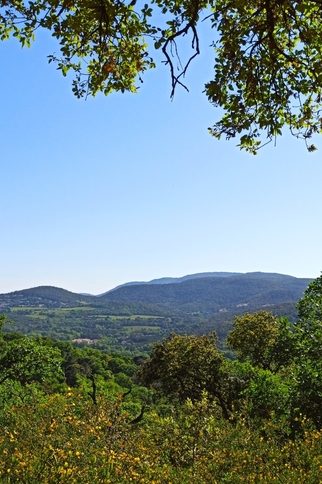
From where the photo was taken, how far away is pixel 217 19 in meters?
5.02

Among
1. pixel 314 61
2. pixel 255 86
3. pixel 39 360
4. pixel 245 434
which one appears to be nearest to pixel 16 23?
pixel 255 86

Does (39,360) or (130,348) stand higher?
(39,360)

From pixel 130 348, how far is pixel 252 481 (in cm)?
15733

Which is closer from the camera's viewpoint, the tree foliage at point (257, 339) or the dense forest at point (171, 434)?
the dense forest at point (171, 434)

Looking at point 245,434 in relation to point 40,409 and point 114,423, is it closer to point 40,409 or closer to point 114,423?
point 114,423

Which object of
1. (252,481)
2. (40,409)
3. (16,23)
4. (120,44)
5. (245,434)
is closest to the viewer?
(252,481)

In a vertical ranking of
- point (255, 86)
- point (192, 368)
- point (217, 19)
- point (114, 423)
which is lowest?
point (192, 368)

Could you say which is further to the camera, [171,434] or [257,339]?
[257,339]

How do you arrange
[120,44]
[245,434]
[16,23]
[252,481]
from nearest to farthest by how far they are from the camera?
[252,481] → [16,23] → [120,44] → [245,434]

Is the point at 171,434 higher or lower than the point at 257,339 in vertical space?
higher

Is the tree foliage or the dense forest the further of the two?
the tree foliage

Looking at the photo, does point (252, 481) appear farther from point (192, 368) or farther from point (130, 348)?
point (130, 348)

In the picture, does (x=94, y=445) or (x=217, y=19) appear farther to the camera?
(x=94, y=445)

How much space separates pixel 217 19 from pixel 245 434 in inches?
259
